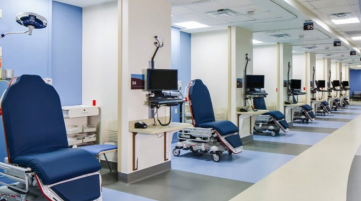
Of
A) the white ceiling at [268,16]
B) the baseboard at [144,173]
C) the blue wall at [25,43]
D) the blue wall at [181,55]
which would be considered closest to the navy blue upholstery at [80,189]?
the baseboard at [144,173]

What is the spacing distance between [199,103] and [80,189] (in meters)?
3.44

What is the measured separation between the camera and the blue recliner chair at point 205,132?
5.78m

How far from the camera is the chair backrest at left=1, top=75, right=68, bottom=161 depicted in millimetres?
3064

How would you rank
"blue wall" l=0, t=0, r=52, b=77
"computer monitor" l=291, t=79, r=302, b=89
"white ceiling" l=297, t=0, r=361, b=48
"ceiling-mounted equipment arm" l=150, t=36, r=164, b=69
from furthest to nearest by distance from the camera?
"computer monitor" l=291, t=79, r=302, b=89 → "white ceiling" l=297, t=0, r=361, b=48 → "ceiling-mounted equipment arm" l=150, t=36, r=164, b=69 → "blue wall" l=0, t=0, r=52, b=77

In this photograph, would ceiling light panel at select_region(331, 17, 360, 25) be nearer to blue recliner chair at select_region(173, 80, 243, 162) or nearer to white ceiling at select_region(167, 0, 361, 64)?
white ceiling at select_region(167, 0, 361, 64)

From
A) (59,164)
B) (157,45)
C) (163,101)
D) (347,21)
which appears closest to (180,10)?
(157,45)

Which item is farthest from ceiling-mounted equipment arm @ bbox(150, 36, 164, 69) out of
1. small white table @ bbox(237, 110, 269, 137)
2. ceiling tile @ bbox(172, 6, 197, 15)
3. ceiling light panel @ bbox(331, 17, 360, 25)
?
ceiling light panel @ bbox(331, 17, 360, 25)

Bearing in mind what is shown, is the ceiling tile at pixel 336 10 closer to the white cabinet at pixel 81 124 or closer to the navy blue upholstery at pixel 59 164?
the white cabinet at pixel 81 124

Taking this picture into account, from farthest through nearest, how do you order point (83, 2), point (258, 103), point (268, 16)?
point (258, 103) → point (268, 16) → point (83, 2)

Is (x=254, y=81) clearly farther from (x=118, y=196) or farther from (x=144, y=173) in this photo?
(x=118, y=196)

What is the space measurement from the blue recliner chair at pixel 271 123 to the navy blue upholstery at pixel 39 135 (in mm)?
6198

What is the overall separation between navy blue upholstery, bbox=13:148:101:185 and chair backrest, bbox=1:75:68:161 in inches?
7.3

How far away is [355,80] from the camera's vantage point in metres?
26.3

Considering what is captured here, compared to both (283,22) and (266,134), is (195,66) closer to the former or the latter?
(283,22)
